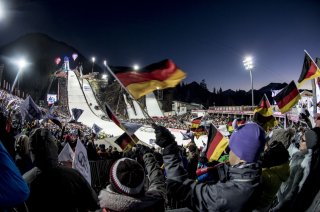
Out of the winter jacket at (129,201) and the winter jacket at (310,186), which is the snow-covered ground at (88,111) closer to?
the winter jacket at (310,186)

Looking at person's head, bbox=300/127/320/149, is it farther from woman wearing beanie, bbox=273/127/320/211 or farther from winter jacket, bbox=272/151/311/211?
winter jacket, bbox=272/151/311/211

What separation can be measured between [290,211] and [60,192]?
8.42 feet

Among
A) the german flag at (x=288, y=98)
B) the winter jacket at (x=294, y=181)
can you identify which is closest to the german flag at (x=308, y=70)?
the german flag at (x=288, y=98)

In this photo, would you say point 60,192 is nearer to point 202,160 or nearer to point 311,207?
point 311,207

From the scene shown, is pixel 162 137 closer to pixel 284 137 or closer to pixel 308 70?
pixel 284 137

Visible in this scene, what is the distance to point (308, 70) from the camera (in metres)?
7.97

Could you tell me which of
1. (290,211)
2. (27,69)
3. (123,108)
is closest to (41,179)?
(290,211)

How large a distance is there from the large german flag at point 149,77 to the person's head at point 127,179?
4.29 ft

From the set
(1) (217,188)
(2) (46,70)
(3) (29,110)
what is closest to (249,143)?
(1) (217,188)

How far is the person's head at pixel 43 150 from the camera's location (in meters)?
2.77

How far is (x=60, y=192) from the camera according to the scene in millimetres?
2676

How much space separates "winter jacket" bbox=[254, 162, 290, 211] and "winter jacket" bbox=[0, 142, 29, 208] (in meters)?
1.66

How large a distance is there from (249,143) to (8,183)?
171 centimetres

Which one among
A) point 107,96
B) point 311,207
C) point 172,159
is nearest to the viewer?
point 172,159
